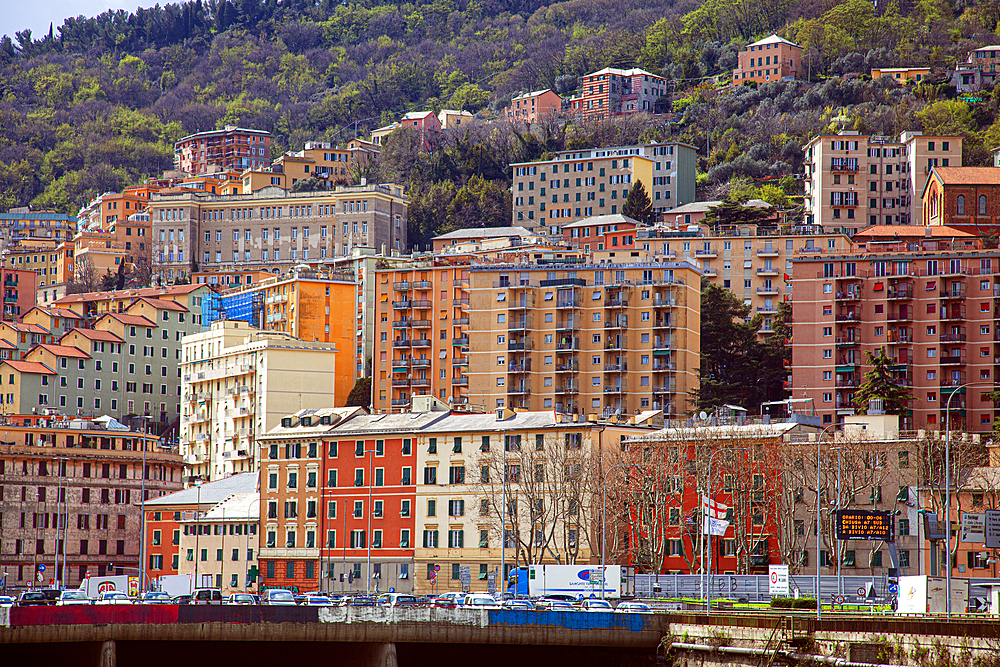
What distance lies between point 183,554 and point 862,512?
63948 millimetres

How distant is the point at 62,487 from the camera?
125 meters

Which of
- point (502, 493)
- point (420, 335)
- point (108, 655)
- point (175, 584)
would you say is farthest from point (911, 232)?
point (108, 655)

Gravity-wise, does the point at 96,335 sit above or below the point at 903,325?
below

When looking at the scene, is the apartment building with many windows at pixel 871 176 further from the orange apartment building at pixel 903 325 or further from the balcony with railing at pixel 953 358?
the balcony with railing at pixel 953 358

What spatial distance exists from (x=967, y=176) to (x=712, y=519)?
112835 millimetres

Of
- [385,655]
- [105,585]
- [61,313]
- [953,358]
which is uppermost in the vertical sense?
[61,313]

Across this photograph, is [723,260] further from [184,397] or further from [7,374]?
[7,374]

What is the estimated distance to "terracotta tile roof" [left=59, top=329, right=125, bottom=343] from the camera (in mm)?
173125

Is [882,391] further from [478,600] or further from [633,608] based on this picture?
[633,608]

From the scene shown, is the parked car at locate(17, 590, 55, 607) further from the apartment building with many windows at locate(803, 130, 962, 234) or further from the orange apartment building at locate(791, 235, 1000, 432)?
the apartment building with many windows at locate(803, 130, 962, 234)

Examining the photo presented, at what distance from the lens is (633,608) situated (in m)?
67.0

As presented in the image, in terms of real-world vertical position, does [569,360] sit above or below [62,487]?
above

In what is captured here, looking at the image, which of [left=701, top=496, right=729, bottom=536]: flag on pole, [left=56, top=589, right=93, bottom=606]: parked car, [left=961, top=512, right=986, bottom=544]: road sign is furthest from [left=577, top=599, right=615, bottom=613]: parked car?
[left=56, top=589, right=93, bottom=606]: parked car

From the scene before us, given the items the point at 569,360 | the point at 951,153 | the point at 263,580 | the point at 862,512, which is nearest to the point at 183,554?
the point at 263,580
